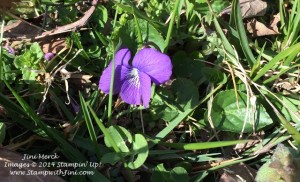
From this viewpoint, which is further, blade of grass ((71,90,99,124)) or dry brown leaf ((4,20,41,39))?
dry brown leaf ((4,20,41,39))

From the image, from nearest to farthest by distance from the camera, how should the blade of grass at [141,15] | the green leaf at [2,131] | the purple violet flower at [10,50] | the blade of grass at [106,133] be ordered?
the blade of grass at [106,133]
the green leaf at [2,131]
the blade of grass at [141,15]
the purple violet flower at [10,50]

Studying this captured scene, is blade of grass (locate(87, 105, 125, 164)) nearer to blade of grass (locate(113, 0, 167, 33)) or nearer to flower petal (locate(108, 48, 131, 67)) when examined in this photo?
flower petal (locate(108, 48, 131, 67))

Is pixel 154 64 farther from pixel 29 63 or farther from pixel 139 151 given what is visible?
pixel 29 63

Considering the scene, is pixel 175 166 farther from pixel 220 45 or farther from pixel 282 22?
pixel 282 22

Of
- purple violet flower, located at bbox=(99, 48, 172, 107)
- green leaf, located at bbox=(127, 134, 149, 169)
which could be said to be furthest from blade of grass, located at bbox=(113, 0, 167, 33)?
green leaf, located at bbox=(127, 134, 149, 169)

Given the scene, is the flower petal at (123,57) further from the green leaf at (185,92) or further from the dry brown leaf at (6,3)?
the dry brown leaf at (6,3)

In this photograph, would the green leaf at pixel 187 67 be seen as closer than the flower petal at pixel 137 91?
No

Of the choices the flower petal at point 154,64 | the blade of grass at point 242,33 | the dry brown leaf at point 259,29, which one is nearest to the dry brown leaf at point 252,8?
the dry brown leaf at point 259,29
